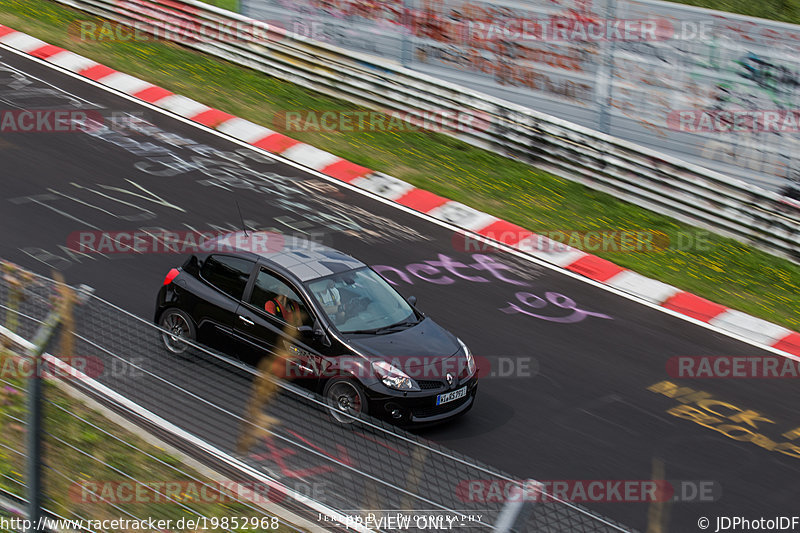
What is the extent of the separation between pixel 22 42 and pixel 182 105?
438cm

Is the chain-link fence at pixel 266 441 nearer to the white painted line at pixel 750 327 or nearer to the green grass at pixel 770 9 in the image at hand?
the white painted line at pixel 750 327

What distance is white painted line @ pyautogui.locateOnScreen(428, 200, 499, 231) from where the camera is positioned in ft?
48.8

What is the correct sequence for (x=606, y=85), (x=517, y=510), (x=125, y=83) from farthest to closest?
(x=125, y=83) → (x=606, y=85) → (x=517, y=510)

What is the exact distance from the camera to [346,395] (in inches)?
372

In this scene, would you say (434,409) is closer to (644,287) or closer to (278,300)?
(278,300)

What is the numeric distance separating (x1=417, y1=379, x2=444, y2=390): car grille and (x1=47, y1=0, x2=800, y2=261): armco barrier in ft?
25.9

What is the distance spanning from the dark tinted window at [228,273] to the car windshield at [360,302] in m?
0.80

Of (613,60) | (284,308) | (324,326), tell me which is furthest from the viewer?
(613,60)

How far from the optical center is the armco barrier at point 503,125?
15141mm

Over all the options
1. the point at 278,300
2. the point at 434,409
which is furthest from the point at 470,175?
the point at 434,409

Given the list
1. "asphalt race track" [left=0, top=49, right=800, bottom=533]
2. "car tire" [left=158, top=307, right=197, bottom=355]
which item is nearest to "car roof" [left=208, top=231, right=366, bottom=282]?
"car tire" [left=158, top=307, right=197, bottom=355]

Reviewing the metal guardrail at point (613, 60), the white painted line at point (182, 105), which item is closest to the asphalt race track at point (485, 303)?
the white painted line at point (182, 105)

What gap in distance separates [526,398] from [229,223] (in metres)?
5.73

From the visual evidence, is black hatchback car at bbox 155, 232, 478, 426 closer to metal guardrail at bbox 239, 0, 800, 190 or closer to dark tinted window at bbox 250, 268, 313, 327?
dark tinted window at bbox 250, 268, 313, 327
